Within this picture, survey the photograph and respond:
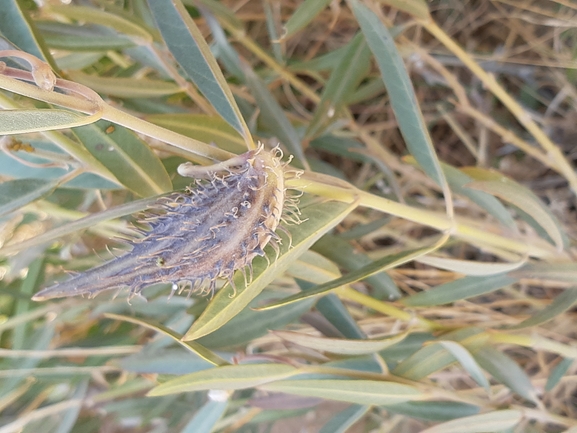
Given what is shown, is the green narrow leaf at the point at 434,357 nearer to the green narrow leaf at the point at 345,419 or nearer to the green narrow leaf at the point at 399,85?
the green narrow leaf at the point at 345,419

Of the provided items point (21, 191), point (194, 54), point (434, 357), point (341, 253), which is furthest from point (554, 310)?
point (21, 191)

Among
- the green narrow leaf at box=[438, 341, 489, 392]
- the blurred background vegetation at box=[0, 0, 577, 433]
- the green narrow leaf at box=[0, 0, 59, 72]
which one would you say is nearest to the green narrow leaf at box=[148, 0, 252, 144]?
the blurred background vegetation at box=[0, 0, 577, 433]

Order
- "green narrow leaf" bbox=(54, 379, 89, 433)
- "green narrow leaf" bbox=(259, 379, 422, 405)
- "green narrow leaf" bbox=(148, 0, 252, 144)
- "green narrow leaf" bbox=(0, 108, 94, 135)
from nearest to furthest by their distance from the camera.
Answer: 1. "green narrow leaf" bbox=(0, 108, 94, 135)
2. "green narrow leaf" bbox=(148, 0, 252, 144)
3. "green narrow leaf" bbox=(259, 379, 422, 405)
4. "green narrow leaf" bbox=(54, 379, 89, 433)

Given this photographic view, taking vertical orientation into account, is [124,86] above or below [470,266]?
above

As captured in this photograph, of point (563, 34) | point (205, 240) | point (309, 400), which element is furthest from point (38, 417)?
point (563, 34)

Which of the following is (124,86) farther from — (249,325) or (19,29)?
(249,325)

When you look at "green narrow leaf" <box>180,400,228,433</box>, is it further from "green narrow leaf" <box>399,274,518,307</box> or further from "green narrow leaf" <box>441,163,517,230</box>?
"green narrow leaf" <box>441,163,517,230</box>

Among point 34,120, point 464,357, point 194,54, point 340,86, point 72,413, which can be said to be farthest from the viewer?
point 72,413
